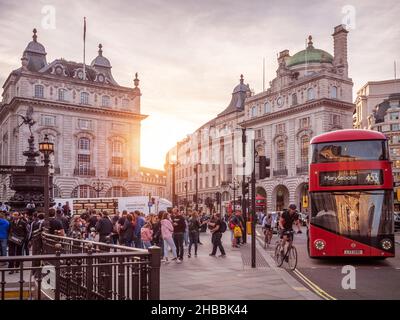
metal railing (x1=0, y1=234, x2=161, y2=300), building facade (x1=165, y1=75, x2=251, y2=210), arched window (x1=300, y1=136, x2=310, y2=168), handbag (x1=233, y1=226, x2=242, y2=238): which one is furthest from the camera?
building facade (x1=165, y1=75, x2=251, y2=210)

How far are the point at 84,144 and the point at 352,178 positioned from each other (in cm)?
5706

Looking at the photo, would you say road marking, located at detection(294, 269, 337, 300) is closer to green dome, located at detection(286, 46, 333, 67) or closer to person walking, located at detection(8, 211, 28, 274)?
person walking, located at detection(8, 211, 28, 274)

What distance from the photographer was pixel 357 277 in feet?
45.3

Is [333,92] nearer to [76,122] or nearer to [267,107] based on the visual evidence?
[267,107]

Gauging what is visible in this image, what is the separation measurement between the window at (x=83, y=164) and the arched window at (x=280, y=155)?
86.2 ft

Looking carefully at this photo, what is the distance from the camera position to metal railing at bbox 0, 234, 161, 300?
649cm

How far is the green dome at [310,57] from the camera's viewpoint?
7119 centimetres

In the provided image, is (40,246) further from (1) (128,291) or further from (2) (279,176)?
(2) (279,176)

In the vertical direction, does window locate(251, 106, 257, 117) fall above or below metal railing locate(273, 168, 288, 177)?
above

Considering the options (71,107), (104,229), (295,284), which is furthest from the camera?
(71,107)

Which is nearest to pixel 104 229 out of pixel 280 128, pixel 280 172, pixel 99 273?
pixel 99 273

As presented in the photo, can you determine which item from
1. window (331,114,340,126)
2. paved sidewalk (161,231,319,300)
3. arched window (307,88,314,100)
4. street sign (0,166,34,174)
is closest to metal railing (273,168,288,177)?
window (331,114,340,126)

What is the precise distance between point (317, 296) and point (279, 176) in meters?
59.4

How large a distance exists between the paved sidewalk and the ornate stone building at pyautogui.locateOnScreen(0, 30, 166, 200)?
5196 cm
